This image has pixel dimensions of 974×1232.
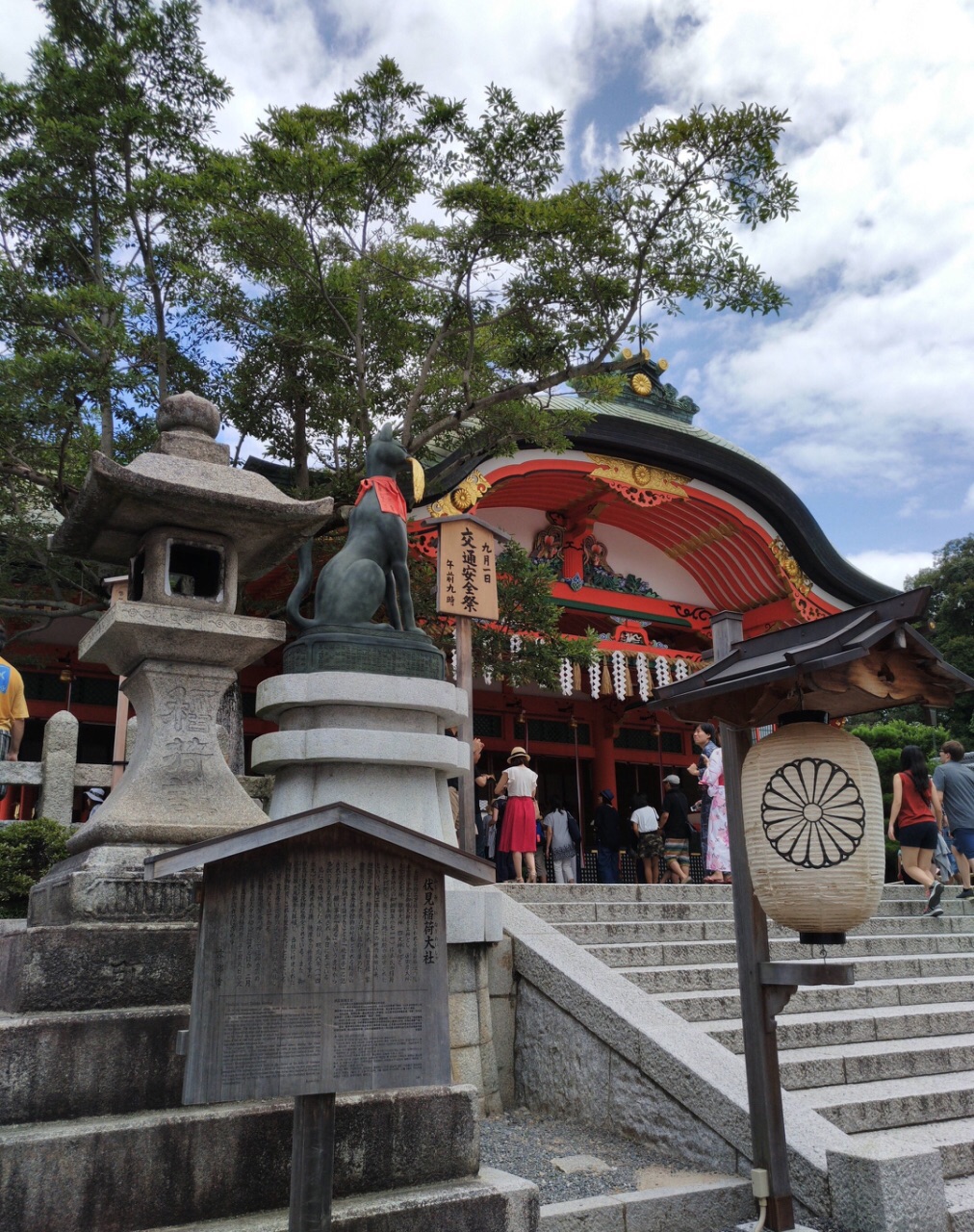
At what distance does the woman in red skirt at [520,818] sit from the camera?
9.04 meters

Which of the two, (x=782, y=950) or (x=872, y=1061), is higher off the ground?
(x=782, y=950)

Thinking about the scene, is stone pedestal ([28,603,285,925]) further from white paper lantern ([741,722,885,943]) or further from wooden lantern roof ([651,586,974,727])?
white paper lantern ([741,722,885,943])

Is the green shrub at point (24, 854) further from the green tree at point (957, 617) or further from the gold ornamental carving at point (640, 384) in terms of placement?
the green tree at point (957, 617)

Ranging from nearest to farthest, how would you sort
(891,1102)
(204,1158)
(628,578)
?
(204,1158) < (891,1102) < (628,578)

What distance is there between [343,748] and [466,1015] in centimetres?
160

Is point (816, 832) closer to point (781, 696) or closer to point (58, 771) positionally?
point (781, 696)

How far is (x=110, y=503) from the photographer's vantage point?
14.8 feet

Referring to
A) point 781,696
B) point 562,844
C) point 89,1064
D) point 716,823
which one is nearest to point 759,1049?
point 781,696

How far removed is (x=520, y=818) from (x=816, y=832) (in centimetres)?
605

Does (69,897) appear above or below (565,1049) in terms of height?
above

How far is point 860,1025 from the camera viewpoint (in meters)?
5.26

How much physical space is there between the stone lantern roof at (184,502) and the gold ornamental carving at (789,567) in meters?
11.5

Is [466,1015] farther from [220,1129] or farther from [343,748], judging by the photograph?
[220,1129]

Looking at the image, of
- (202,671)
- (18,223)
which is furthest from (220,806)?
(18,223)
